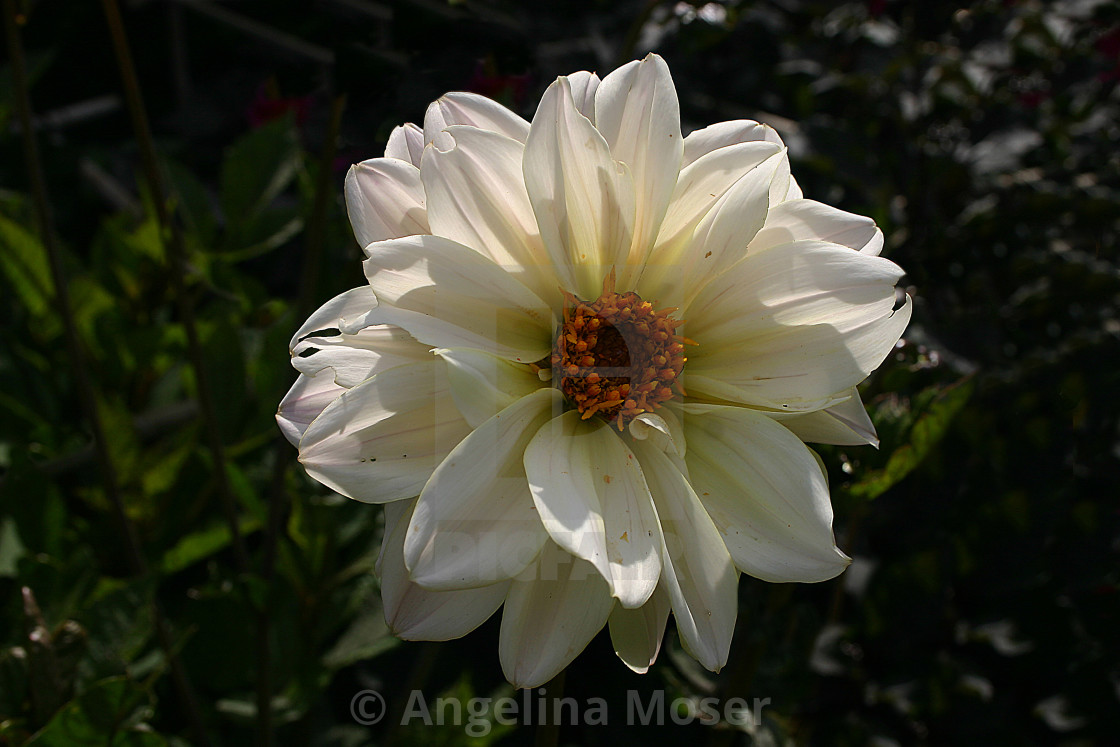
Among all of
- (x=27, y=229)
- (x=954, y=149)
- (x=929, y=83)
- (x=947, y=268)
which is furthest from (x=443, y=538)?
(x=929, y=83)

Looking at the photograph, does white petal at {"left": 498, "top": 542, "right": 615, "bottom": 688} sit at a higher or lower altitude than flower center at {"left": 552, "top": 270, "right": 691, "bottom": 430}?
lower

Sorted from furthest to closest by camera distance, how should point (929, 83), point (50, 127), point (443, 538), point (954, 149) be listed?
point (50, 127) < point (929, 83) < point (954, 149) < point (443, 538)

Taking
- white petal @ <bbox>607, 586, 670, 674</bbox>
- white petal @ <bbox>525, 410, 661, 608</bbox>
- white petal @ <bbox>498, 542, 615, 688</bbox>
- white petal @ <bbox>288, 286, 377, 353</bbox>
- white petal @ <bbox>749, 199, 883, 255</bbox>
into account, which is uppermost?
white petal @ <bbox>749, 199, 883, 255</bbox>

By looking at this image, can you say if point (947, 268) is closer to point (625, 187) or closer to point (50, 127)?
point (625, 187)

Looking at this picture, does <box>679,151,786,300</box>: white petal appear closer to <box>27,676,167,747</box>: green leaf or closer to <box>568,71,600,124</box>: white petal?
<box>568,71,600,124</box>: white petal

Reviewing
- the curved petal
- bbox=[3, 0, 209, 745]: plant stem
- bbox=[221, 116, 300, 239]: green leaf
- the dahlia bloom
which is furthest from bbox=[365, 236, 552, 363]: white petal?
bbox=[221, 116, 300, 239]: green leaf

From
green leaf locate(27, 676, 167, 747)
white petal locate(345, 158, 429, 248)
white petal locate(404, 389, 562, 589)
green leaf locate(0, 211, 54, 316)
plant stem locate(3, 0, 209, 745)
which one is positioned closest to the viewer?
white petal locate(404, 389, 562, 589)
